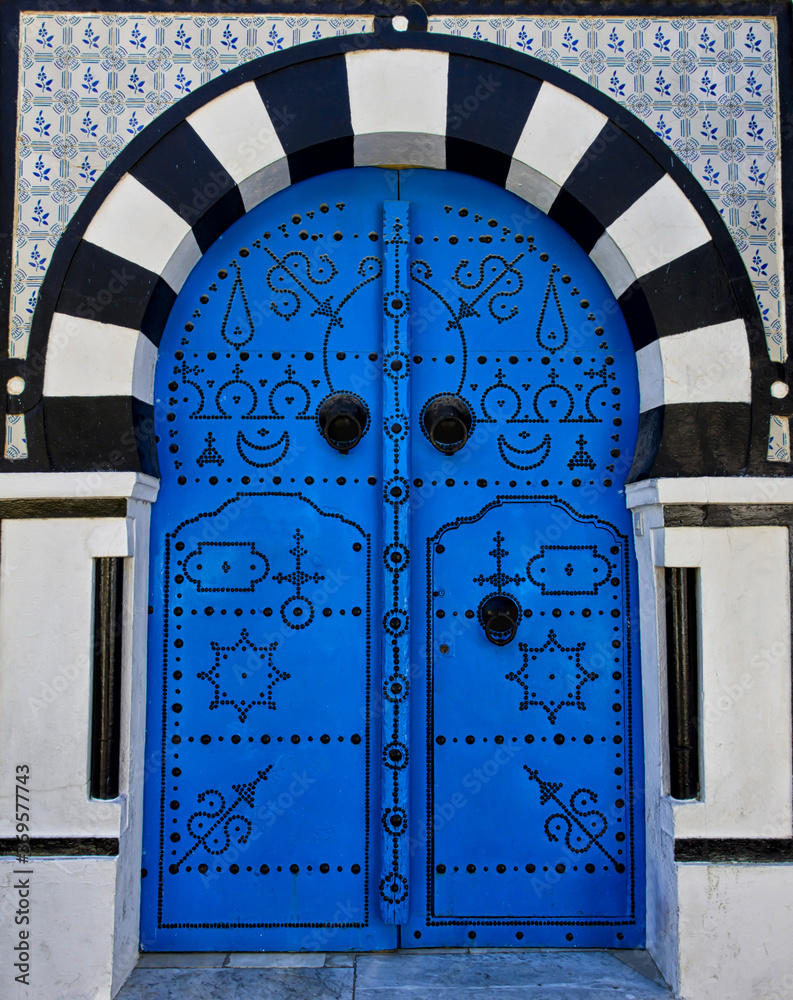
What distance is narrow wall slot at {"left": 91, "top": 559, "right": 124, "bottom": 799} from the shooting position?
2014mm

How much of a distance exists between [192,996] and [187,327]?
197 centimetres

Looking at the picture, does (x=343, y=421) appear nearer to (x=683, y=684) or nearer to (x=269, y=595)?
(x=269, y=595)

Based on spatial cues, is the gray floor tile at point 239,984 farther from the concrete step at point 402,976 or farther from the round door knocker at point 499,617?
the round door knocker at point 499,617

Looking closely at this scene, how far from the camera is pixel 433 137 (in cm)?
217

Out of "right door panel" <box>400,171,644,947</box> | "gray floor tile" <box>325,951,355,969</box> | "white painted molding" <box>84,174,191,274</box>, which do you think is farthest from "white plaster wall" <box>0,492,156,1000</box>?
"right door panel" <box>400,171,644,947</box>

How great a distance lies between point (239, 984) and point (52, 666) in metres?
1.04

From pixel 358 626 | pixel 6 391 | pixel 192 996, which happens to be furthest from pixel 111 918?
pixel 6 391

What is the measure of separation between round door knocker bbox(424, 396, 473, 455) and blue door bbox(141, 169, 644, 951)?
0.4 inches

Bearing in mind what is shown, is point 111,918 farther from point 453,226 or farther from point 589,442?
point 453,226

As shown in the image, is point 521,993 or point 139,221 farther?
point 139,221

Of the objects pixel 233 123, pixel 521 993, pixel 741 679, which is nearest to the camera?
pixel 521 993

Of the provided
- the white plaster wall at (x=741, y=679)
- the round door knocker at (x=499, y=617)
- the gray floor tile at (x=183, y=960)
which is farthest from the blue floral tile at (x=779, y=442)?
the gray floor tile at (x=183, y=960)

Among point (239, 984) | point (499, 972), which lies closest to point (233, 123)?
point (239, 984)
